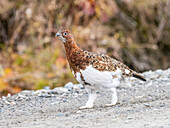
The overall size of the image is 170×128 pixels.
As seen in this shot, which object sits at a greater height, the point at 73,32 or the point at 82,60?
the point at 73,32

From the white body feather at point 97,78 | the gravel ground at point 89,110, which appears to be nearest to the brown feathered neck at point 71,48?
the white body feather at point 97,78

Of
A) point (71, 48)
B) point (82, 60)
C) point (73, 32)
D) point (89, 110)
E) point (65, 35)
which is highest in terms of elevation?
point (73, 32)

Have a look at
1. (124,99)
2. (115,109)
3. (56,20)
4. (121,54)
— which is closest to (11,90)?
(56,20)

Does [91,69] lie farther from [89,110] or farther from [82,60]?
[89,110]

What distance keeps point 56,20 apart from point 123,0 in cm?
224

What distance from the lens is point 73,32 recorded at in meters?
10.1

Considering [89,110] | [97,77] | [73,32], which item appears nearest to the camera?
[97,77]

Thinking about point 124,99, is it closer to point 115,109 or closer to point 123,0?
point 115,109

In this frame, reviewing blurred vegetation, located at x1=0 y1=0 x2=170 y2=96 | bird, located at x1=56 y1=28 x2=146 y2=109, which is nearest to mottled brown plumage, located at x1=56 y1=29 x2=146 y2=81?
bird, located at x1=56 y1=28 x2=146 y2=109

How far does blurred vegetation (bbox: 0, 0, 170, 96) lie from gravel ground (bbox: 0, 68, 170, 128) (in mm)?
2641

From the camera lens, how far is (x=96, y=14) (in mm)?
10492

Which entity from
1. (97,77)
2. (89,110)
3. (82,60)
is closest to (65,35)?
(82,60)

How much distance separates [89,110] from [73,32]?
18.4 feet

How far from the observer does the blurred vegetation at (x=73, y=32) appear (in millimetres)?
9227
